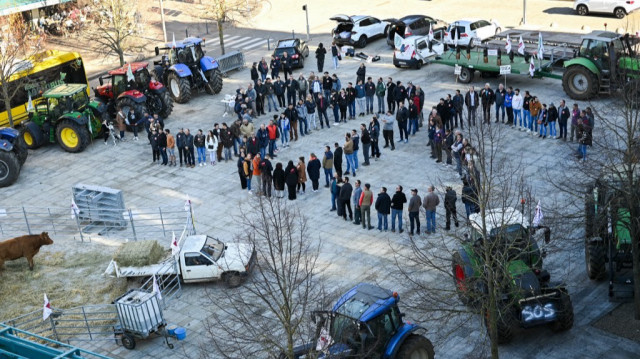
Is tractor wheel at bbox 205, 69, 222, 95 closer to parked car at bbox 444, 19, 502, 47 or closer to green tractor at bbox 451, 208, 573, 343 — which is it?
parked car at bbox 444, 19, 502, 47

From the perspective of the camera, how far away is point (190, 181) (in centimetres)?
2909

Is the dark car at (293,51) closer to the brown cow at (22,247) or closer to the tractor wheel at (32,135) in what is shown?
the tractor wheel at (32,135)

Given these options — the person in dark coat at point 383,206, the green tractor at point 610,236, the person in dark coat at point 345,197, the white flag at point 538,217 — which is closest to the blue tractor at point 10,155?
the person in dark coat at point 345,197

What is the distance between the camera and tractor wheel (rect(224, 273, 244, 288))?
2192 centimetres

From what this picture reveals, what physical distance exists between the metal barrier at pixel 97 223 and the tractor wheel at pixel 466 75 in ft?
45.6

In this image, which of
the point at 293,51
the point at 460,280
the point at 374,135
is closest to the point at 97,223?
the point at 374,135

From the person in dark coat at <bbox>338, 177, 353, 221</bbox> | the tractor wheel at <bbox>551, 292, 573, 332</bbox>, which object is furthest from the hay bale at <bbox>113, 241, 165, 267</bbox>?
the tractor wheel at <bbox>551, 292, 573, 332</bbox>

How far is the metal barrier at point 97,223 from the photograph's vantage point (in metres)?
25.7

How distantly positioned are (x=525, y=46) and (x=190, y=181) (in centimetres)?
1549

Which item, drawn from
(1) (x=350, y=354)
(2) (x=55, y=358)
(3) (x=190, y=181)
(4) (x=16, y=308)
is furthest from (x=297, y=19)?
(2) (x=55, y=358)

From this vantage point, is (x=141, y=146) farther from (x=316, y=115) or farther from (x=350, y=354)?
(x=350, y=354)

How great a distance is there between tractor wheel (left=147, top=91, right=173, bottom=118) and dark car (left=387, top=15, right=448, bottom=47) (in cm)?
1136

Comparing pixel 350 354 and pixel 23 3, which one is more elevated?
pixel 23 3

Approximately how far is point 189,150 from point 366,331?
1498cm
